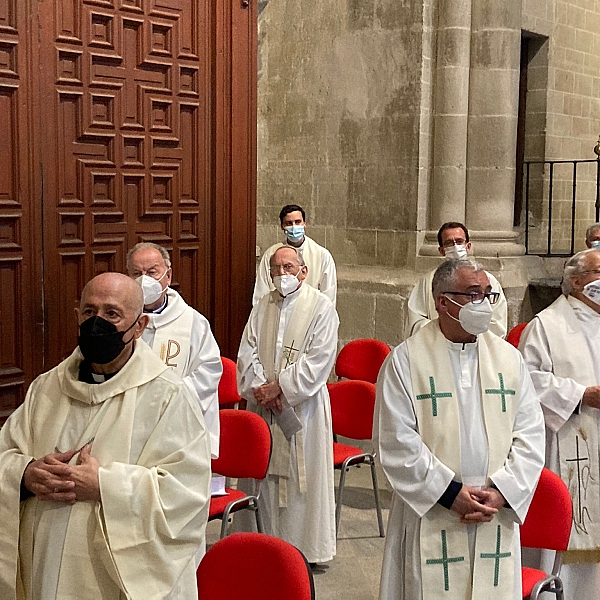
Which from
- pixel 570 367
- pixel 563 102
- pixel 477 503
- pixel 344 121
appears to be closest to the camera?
pixel 477 503

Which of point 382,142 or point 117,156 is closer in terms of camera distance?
point 117,156

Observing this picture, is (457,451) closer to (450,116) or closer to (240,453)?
(240,453)

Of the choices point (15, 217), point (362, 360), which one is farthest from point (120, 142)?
point (362, 360)

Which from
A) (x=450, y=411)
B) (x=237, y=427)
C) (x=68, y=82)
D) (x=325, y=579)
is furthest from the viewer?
(x=68, y=82)

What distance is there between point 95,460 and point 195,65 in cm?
Answer: 461

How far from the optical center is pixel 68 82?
611 cm

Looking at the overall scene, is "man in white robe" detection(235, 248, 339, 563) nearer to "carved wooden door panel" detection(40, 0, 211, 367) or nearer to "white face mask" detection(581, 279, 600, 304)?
"carved wooden door panel" detection(40, 0, 211, 367)

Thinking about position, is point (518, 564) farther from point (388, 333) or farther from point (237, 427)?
point (388, 333)

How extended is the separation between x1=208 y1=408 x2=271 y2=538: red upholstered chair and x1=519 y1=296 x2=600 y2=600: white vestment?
4.71ft

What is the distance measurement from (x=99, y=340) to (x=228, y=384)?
11.6 feet

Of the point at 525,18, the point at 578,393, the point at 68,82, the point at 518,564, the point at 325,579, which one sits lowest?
the point at 325,579

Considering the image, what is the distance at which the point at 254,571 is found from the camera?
3139 mm

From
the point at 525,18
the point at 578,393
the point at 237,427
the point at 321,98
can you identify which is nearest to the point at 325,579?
the point at 237,427

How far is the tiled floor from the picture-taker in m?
5.30
